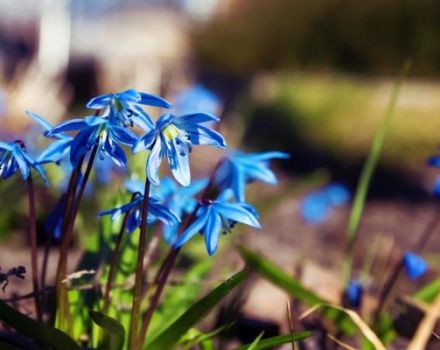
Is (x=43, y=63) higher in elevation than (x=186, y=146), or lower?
lower

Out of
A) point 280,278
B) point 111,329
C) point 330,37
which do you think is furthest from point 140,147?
point 330,37

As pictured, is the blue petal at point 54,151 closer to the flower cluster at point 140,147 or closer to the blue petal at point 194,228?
the flower cluster at point 140,147

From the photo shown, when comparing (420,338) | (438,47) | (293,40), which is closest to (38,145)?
(420,338)

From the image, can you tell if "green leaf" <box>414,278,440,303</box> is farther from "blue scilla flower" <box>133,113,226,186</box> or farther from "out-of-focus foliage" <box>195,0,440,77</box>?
"out-of-focus foliage" <box>195,0,440,77</box>

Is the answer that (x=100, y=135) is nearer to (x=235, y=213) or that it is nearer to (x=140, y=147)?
(x=140, y=147)

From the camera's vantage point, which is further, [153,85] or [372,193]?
[153,85]

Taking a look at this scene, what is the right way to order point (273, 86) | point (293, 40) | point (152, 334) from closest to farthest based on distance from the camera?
point (152, 334) → point (273, 86) → point (293, 40)

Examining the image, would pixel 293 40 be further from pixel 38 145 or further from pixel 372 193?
pixel 38 145

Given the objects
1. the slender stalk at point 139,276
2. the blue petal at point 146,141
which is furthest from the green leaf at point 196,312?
the blue petal at point 146,141

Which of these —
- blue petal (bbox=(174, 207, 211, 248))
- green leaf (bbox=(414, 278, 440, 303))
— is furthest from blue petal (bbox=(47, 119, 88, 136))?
green leaf (bbox=(414, 278, 440, 303))
